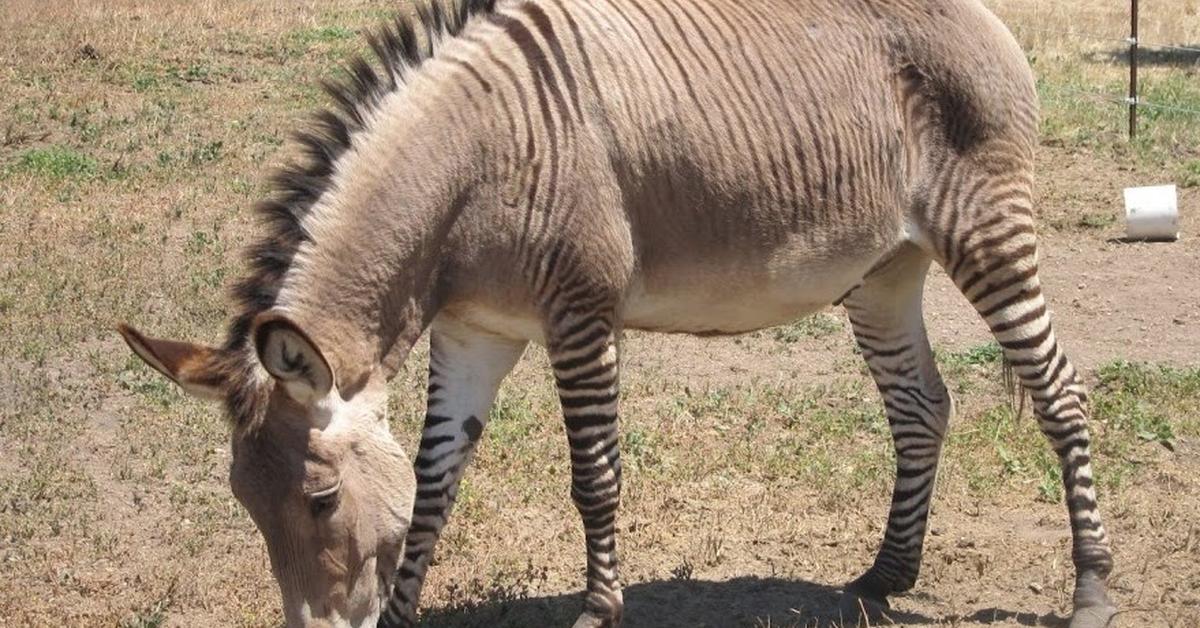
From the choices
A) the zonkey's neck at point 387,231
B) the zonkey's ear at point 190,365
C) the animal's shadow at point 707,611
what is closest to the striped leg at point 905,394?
the animal's shadow at point 707,611

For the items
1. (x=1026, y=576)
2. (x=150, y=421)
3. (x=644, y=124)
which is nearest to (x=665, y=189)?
(x=644, y=124)

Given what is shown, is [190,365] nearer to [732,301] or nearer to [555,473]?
[732,301]

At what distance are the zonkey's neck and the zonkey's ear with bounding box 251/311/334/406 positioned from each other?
0.79 ft

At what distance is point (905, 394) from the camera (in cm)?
702

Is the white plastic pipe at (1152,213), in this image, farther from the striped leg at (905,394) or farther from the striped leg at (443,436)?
the striped leg at (443,436)

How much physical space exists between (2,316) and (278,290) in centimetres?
566

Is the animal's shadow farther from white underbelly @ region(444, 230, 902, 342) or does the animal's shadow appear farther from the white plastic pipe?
the white plastic pipe

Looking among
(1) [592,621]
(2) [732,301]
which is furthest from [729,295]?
(1) [592,621]

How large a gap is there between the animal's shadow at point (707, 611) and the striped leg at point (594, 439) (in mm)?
651

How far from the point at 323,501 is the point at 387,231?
3.28ft

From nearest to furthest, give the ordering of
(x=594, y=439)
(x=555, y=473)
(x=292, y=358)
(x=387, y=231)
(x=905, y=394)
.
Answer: (x=292, y=358)
(x=387, y=231)
(x=594, y=439)
(x=905, y=394)
(x=555, y=473)

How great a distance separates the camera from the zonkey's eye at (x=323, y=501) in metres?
4.84

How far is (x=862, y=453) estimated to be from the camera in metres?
8.33

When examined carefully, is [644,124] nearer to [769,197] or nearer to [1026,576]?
[769,197]
